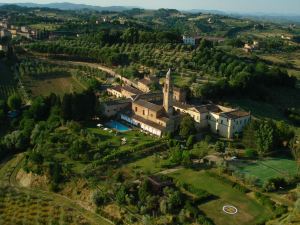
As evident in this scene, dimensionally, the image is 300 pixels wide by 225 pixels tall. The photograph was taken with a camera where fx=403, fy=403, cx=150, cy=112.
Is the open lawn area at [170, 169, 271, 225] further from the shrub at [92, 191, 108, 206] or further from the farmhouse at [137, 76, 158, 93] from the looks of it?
the farmhouse at [137, 76, 158, 93]

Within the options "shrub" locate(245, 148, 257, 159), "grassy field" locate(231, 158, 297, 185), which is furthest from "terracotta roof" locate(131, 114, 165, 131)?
"grassy field" locate(231, 158, 297, 185)

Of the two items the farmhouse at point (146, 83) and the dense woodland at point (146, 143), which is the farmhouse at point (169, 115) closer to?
the dense woodland at point (146, 143)

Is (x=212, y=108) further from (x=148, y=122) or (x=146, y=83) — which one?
(x=146, y=83)

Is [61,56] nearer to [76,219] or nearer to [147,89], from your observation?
[147,89]

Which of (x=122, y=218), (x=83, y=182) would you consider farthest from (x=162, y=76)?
(x=122, y=218)

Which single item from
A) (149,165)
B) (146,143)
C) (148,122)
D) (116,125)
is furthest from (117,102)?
(149,165)

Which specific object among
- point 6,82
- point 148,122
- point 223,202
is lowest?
point 223,202
